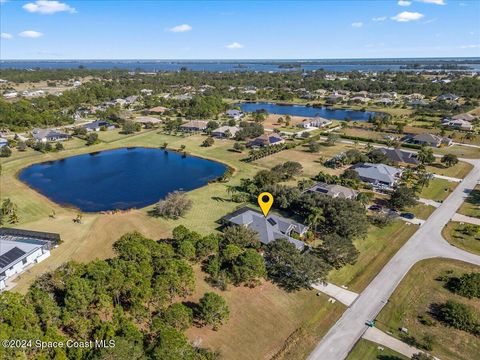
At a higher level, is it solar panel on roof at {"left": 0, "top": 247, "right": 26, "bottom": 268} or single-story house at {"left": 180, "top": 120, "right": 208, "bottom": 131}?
single-story house at {"left": 180, "top": 120, "right": 208, "bottom": 131}

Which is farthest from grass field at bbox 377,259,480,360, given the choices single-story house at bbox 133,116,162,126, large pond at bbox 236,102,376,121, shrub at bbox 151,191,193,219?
large pond at bbox 236,102,376,121

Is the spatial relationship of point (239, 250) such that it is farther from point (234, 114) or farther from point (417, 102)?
point (417, 102)

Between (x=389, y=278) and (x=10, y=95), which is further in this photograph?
(x=10, y=95)

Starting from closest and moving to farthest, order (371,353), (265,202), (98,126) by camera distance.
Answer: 1. (371,353)
2. (265,202)
3. (98,126)

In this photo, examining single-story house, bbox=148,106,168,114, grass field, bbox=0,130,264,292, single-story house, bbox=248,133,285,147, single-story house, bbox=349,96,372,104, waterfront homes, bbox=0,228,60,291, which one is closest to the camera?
waterfront homes, bbox=0,228,60,291

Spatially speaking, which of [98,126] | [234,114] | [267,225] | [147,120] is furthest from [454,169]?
[98,126]

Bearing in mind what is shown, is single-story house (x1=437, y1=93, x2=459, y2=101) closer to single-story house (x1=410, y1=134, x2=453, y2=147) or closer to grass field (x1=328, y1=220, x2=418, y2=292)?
single-story house (x1=410, y1=134, x2=453, y2=147)

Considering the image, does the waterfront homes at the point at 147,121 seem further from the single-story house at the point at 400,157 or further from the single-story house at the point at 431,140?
the single-story house at the point at 431,140
